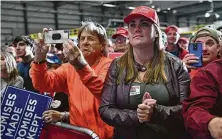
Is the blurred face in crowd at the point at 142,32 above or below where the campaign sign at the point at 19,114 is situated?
above

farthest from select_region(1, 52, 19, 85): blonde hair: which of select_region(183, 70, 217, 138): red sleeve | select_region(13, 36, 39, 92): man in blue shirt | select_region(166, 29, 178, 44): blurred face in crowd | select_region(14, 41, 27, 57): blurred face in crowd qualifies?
select_region(166, 29, 178, 44): blurred face in crowd

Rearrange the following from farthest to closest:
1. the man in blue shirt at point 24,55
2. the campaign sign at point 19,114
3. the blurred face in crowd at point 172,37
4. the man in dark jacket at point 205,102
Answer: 1. the blurred face in crowd at point 172,37
2. the man in blue shirt at point 24,55
3. the campaign sign at point 19,114
4. the man in dark jacket at point 205,102

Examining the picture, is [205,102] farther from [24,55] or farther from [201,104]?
[24,55]

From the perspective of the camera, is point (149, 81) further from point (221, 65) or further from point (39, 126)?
point (39, 126)

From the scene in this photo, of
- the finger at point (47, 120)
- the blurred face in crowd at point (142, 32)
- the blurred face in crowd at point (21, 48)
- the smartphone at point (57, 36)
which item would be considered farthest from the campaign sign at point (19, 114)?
the blurred face in crowd at point (21, 48)

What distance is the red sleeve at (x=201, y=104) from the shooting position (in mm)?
1339

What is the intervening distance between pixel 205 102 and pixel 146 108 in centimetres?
35

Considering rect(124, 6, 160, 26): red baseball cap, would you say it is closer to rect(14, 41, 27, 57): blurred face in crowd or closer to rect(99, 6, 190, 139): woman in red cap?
rect(99, 6, 190, 139): woman in red cap

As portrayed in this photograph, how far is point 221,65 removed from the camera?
1471 mm

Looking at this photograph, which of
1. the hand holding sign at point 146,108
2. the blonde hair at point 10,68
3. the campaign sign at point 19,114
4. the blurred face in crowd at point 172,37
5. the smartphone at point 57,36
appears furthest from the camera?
the blurred face in crowd at point 172,37

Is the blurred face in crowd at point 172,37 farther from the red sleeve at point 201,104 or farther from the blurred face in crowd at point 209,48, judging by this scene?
the red sleeve at point 201,104

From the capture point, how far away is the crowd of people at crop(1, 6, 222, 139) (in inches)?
56.6

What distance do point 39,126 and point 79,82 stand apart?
471 millimetres

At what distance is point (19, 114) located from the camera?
229 cm
